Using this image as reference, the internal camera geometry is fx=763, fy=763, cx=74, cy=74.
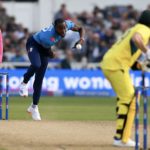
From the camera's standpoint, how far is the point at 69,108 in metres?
22.3

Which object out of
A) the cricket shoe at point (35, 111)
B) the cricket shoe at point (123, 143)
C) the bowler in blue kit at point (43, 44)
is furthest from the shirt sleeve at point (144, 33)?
the cricket shoe at point (35, 111)

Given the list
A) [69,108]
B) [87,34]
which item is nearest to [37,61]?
[69,108]

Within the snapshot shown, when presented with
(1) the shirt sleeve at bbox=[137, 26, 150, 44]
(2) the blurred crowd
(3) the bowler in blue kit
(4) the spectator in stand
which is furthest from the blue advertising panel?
(1) the shirt sleeve at bbox=[137, 26, 150, 44]

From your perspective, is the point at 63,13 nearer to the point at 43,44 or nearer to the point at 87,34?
the point at 87,34

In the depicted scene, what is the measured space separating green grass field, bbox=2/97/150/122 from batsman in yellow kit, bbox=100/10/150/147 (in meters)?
6.45

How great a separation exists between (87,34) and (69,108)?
8268mm

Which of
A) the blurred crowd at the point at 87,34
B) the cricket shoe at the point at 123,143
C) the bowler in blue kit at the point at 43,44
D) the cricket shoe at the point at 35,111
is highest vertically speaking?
the bowler in blue kit at the point at 43,44

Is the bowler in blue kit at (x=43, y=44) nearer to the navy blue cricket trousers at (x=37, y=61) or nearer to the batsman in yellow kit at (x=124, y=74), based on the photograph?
the navy blue cricket trousers at (x=37, y=61)

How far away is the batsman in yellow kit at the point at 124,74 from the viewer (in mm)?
11797

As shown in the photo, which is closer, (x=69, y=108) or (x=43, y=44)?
(x=43, y=44)

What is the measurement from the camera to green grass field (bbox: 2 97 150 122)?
19.2m

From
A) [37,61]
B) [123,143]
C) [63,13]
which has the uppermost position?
[37,61]

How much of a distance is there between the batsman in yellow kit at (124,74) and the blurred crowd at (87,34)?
16.5 m

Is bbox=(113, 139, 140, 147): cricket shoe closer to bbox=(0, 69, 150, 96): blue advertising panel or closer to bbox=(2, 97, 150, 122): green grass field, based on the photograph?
bbox=(2, 97, 150, 122): green grass field
